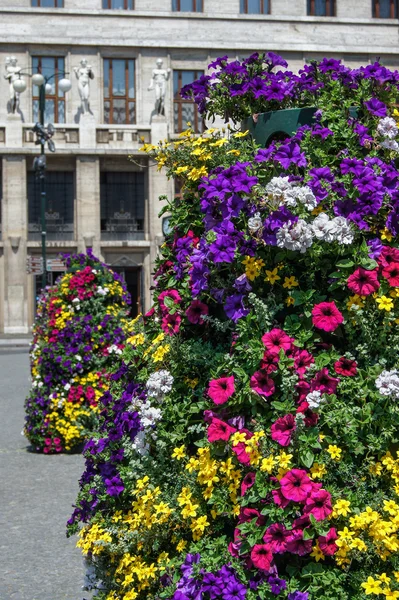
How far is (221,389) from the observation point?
11.3ft

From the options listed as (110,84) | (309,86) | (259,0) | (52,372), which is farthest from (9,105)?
(309,86)

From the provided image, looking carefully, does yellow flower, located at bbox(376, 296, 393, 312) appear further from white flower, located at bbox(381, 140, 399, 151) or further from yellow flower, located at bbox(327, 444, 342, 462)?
white flower, located at bbox(381, 140, 399, 151)

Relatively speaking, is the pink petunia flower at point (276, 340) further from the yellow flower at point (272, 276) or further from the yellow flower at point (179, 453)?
the yellow flower at point (179, 453)

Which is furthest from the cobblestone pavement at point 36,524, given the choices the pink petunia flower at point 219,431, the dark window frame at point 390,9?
the dark window frame at point 390,9

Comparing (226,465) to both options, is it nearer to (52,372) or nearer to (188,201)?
(188,201)

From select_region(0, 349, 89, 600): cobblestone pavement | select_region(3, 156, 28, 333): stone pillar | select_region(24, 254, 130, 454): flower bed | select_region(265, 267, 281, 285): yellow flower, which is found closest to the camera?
select_region(265, 267, 281, 285): yellow flower

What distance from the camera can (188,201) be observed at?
4.23 m

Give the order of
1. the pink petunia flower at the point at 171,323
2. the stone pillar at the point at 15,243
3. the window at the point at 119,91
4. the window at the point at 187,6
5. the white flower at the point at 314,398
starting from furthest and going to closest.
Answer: the window at the point at 187,6 → the window at the point at 119,91 → the stone pillar at the point at 15,243 → the pink petunia flower at the point at 171,323 → the white flower at the point at 314,398

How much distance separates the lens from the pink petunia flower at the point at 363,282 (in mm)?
3486

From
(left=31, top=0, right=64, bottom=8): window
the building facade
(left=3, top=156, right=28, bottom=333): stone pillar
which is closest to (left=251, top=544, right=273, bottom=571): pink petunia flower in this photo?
the building facade

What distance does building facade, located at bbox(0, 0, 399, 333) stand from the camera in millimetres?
40969

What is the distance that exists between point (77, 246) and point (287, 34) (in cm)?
1303

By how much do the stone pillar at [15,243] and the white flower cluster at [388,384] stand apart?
37878 millimetres

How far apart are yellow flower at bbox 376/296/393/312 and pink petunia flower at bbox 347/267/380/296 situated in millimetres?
40
